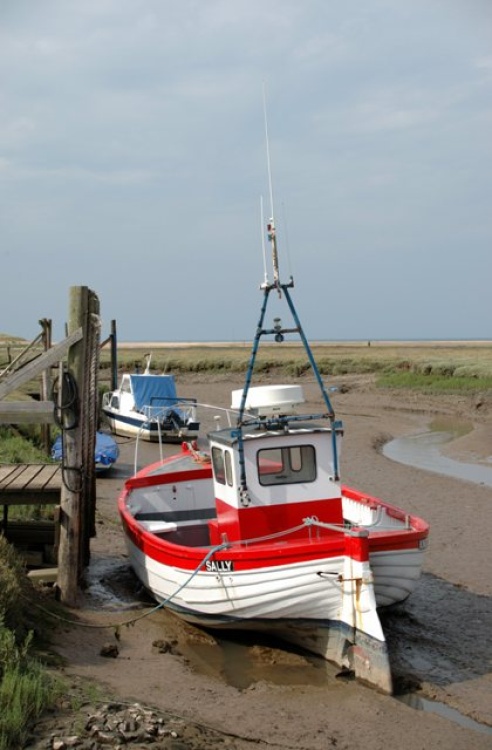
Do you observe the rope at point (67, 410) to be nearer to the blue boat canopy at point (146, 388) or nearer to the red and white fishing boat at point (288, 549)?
the red and white fishing boat at point (288, 549)

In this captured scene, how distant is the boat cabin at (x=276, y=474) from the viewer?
10.1m

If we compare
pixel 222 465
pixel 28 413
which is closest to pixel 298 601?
pixel 222 465

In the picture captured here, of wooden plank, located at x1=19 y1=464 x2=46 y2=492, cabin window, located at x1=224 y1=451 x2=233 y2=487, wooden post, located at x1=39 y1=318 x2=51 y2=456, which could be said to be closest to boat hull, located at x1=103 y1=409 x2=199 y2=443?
wooden post, located at x1=39 y1=318 x2=51 y2=456

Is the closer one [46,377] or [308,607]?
[308,607]

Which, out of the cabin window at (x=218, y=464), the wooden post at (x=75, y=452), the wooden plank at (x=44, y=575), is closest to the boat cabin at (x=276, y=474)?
the cabin window at (x=218, y=464)

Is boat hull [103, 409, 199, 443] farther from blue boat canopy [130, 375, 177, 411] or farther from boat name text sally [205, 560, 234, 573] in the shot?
boat name text sally [205, 560, 234, 573]

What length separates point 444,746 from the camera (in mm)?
7344

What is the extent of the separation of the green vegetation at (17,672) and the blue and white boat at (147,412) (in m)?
18.6

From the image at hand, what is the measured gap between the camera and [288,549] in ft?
29.6

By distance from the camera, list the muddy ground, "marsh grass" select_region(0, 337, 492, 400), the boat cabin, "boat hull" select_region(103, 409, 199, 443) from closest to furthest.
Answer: the muddy ground, the boat cabin, "boat hull" select_region(103, 409, 199, 443), "marsh grass" select_region(0, 337, 492, 400)

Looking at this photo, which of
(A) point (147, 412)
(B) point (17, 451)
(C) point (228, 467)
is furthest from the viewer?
(A) point (147, 412)

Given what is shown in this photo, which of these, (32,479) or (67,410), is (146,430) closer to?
(32,479)

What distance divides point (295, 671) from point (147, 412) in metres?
20.6

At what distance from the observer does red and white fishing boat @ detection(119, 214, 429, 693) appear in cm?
888
